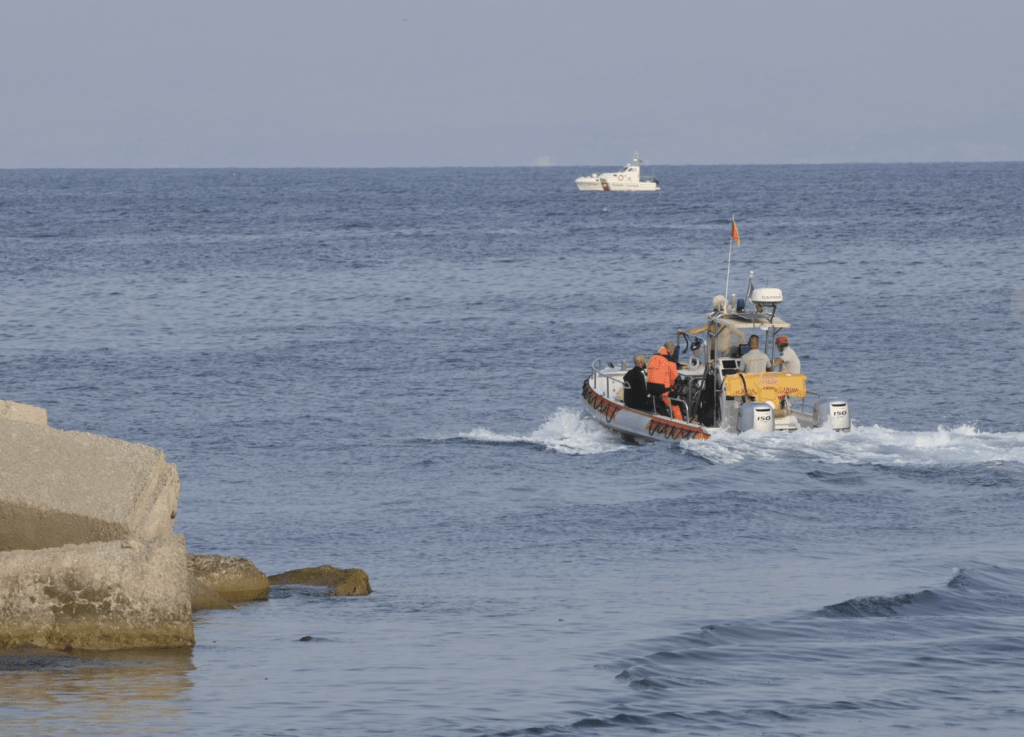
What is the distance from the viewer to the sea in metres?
9.91

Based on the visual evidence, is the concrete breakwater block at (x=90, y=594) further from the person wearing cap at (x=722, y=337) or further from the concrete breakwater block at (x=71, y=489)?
the person wearing cap at (x=722, y=337)

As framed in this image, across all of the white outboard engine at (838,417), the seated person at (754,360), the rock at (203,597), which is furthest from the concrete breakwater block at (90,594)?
the white outboard engine at (838,417)

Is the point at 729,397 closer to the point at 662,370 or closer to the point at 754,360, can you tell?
the point at 754,360

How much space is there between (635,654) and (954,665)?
2513mm

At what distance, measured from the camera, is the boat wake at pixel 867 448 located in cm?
2025

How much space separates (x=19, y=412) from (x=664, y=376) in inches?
465

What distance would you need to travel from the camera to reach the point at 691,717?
9.64 metres

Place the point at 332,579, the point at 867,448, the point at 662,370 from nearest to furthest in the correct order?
1. the point at 332,579
2. the point at 867,448
3. the point at 662,370

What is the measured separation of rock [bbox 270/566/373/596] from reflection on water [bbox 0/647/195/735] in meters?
2.63

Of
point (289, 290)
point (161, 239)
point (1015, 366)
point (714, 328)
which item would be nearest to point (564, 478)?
point (714, 328)

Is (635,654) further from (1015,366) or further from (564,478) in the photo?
(1015,366)

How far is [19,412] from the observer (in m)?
12.4

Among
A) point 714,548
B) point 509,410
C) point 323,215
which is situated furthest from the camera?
point 323,215

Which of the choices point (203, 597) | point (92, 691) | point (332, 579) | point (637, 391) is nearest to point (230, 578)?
point (203, 597)
